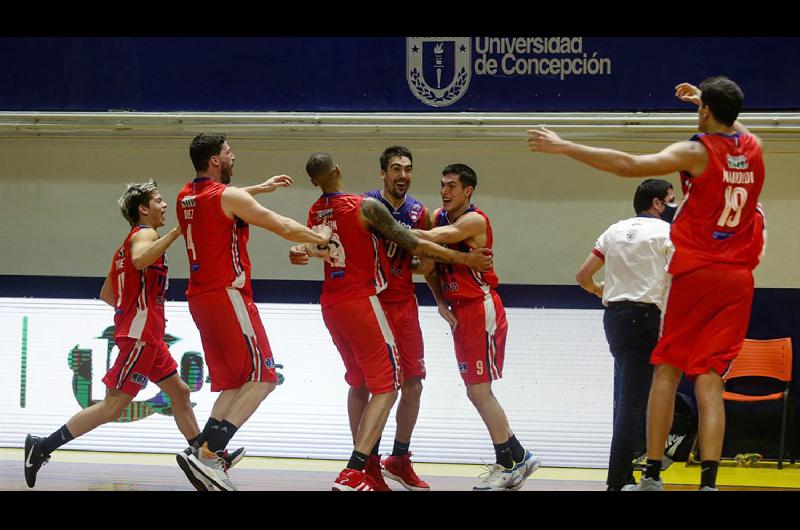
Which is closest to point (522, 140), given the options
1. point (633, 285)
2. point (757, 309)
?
point (757, 309)

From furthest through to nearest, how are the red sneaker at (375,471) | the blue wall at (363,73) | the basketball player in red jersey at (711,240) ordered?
the blue wall at (363,73), the red sneaker at (375,471), the basketball player in red jersey at (711,240)

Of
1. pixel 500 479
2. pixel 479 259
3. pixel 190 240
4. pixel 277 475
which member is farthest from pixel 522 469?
pixel 190 240

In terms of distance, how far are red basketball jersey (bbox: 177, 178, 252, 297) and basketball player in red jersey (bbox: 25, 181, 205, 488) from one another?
352 mm

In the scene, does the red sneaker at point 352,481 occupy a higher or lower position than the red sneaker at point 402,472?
higher

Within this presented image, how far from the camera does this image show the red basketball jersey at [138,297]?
6.36 meters

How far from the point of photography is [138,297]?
6.43m

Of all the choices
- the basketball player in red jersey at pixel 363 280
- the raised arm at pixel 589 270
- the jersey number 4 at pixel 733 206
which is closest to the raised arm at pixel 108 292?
the basketball player in red jersey at pixel 363 280

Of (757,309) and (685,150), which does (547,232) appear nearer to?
(757,309)

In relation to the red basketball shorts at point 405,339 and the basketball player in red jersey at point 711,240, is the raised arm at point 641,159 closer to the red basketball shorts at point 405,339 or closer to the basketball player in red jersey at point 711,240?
the basketball player in red jersey at point 711,240

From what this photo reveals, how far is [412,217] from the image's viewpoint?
6.36 m

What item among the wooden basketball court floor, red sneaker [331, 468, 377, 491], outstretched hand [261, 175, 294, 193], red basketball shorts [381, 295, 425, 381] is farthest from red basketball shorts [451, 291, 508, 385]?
outstretched hand [261, 175, 294, 193]

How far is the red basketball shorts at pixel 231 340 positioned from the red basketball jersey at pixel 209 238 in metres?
0.08

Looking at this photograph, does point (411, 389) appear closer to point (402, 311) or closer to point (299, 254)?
point (402, 311)

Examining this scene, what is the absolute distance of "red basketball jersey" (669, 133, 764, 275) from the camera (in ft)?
15.3
